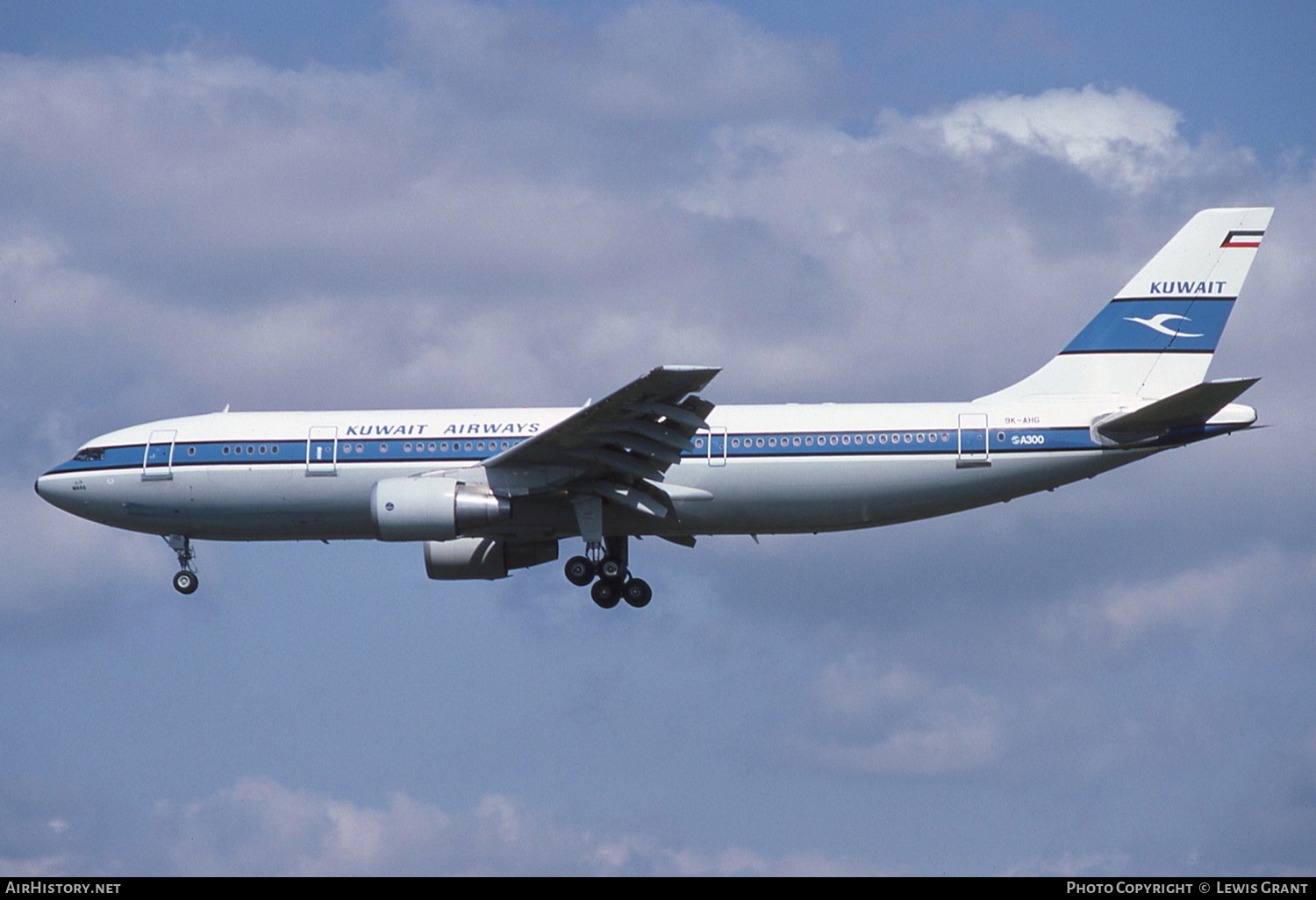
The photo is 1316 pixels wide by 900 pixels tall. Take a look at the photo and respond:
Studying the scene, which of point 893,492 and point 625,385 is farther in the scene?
point 893,492

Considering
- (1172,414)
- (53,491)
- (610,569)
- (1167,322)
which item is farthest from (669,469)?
(53,491)

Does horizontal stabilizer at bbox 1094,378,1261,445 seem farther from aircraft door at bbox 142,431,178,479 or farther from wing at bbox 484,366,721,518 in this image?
aircraft door at bbox 142,431,178,479

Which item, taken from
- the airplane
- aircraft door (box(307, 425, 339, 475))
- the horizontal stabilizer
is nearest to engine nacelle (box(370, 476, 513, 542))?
the airplane

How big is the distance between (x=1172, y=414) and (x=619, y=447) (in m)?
10.8

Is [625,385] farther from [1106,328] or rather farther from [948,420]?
[1106,328]

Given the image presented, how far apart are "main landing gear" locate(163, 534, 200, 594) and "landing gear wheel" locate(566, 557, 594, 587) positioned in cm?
836

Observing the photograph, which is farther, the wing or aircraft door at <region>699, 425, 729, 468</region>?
aircraft door at <region>699, 425, 729, 468</region>

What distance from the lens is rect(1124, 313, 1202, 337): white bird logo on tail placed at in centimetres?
3869

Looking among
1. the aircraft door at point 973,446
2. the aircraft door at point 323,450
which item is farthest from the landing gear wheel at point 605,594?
the aircraft door at point 973,446

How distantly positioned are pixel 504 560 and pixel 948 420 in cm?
1025
